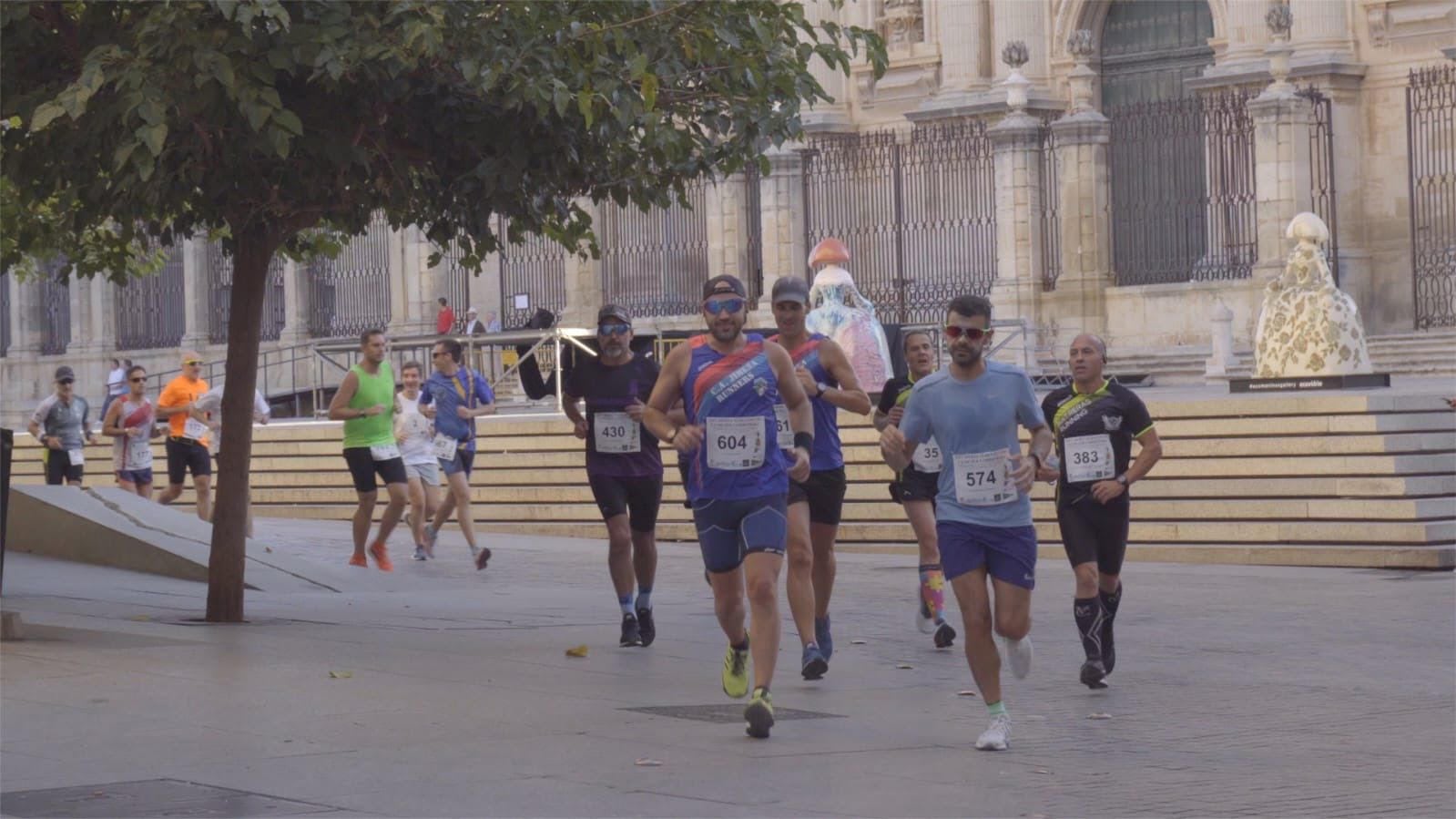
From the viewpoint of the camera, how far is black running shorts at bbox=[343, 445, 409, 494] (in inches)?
689

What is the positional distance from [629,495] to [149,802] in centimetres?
519

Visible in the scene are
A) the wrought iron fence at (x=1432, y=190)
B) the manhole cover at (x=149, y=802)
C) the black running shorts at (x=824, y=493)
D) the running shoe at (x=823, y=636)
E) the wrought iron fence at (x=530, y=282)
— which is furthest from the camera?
the wrought iron fence at (x=530, y=282)

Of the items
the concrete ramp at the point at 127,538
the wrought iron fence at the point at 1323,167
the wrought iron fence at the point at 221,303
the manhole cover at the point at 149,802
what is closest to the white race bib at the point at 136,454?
the concrete ramp at the point at 127,538

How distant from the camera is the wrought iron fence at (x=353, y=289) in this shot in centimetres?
3647

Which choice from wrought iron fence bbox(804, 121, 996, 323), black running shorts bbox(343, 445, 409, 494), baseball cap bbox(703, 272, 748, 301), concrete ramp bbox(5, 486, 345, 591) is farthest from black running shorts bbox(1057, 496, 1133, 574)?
wrought iron fence bbox(804, 121, 996, 323)

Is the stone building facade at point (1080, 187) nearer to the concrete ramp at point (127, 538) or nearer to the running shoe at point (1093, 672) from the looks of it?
the concrete ramp at point (127, 538)

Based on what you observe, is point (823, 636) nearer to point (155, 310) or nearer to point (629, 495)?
point (629, 495)

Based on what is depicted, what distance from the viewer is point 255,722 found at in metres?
9.37

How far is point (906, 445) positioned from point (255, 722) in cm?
271

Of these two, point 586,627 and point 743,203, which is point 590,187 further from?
point 743,203

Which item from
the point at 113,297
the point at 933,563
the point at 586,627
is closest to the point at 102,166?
the point at 586,627

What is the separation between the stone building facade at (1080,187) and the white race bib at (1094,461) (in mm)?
17143

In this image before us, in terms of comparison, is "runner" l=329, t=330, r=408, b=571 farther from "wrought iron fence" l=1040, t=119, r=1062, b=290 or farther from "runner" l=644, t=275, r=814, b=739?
"wrought iron fence" l=1040, t=119, r=1062, b=290

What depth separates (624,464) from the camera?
1255 centimetres
